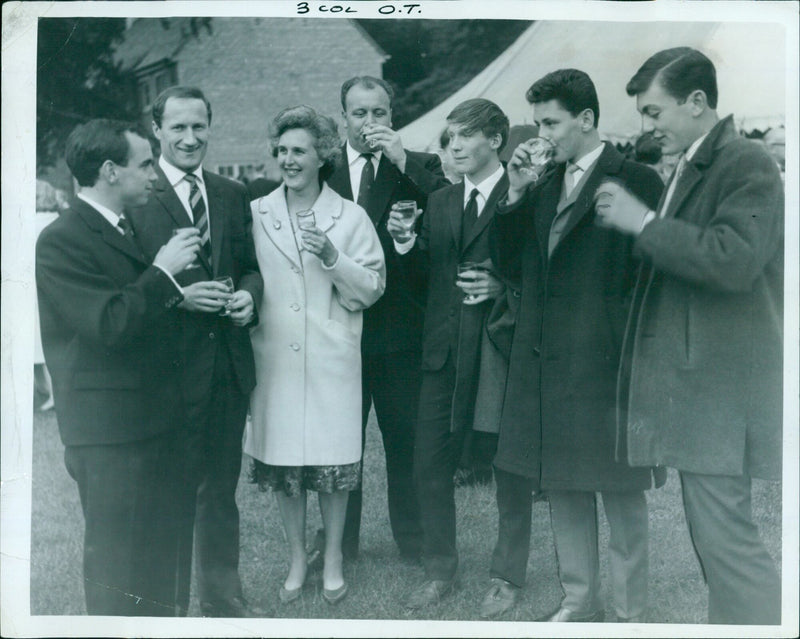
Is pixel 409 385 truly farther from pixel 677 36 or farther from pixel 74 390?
pixel 677 36

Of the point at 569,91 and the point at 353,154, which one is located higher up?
the point at 569,91

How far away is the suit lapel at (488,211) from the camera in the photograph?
4.92 metres

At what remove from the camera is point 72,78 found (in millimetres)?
5270

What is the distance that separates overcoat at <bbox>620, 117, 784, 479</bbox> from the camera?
4578 millimetres

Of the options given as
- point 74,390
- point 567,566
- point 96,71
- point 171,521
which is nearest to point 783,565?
point 567,566

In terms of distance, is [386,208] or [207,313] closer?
[207,313]

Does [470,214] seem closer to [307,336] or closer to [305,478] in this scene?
[307,336]

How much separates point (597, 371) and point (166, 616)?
244 cm

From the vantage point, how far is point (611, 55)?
505cm

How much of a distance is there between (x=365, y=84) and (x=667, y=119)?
148cm

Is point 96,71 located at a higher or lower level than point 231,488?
higher

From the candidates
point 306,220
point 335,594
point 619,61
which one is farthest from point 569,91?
point 335,594

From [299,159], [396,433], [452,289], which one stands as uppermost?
[299,159]

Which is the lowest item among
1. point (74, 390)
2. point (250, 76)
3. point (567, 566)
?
point (567, 566)
